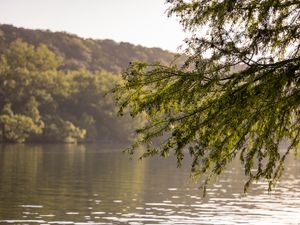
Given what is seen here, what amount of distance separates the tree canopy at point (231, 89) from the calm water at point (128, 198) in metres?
16.9

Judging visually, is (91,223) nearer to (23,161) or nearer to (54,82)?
(23,161)

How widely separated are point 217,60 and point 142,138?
117 inches

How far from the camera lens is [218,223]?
3419cm

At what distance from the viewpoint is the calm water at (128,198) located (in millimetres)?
35375

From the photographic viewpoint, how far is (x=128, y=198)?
148 ft

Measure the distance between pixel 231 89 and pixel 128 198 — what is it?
1177 inches

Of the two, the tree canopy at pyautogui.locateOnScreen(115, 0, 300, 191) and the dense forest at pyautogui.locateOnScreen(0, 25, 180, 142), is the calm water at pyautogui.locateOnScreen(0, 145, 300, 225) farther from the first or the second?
the dense forest at pyautogui.locateOnScreen(0, 25, 180, 142)

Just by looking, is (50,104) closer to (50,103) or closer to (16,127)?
(50,103)

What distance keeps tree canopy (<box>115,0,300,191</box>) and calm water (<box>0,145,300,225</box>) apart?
55.6 ft

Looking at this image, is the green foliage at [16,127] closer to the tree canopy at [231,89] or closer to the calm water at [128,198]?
the calm water at [128,198]

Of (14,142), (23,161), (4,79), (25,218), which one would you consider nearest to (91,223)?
(25,218)

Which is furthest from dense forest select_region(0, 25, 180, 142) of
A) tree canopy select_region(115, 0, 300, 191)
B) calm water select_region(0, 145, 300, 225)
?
tree canopy select_region(115, 0, 300, 191)

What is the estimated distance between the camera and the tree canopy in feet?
52.2

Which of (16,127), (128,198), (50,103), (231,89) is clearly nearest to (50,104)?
(50,103)
